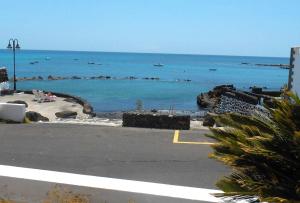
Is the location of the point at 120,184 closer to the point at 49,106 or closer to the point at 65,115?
the point at 65,115

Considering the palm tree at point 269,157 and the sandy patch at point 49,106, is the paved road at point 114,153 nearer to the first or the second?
the palm tree at point 269,157

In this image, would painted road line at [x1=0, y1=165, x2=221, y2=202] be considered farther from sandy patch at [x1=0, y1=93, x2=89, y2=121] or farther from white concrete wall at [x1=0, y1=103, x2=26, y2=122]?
sandy patch at [x1=0, y1=93, x2=89, y2=121]

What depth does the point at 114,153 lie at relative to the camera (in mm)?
9203

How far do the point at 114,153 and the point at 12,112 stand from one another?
17.8ft

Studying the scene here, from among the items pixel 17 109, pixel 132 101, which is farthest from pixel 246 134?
pixel 132 101

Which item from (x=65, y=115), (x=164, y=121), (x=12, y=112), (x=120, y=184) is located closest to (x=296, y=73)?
(x=164, y=121)

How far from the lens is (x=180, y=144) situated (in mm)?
10406

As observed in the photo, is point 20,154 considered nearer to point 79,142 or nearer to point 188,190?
point 79,142

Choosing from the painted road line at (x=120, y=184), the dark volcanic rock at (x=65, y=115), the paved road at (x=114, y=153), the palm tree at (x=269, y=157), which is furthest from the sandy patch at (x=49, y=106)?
the palm tree at (x=269, y=157)

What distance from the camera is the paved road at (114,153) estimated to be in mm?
7621

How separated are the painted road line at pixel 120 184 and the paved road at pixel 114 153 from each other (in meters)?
0.91

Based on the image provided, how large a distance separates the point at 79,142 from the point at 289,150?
7.14 m

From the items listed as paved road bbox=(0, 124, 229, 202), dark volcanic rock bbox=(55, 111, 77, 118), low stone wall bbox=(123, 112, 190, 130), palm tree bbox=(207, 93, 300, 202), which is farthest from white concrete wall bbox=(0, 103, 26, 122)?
dark volcanic rock bbox=(55, 111, 77, 118)

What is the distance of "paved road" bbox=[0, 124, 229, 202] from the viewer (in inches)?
300
